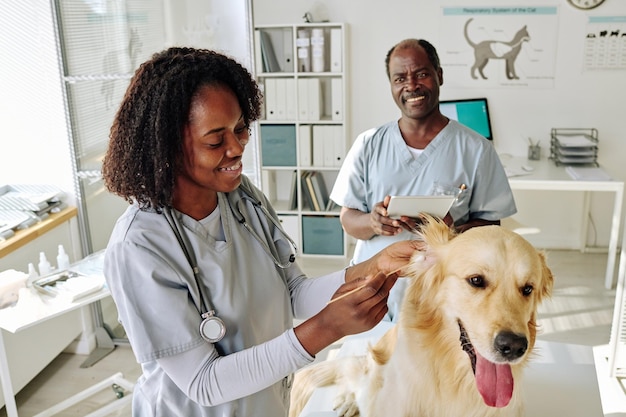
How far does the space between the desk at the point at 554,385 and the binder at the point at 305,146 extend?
282 centimetres

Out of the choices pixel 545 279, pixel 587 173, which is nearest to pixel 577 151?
pixel 587 173

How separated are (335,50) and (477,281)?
135 inches

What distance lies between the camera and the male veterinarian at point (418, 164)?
1929mm

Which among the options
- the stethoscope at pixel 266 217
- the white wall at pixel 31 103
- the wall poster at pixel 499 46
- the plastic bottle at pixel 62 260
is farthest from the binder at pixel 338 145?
the stethoscope at pixel 266 217

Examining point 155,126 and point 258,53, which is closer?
point 155,126

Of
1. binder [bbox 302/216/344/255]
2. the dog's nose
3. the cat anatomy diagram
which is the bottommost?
binder [bbox 302/216/344/255]

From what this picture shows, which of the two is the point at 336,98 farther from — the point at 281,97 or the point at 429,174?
the point at 429,174

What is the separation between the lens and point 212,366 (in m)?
1.12

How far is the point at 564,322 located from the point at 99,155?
2.84 meters

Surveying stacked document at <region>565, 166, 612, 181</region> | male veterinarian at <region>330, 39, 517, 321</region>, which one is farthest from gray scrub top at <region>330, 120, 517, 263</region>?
stacked document at <region>565, 166, 612, 181</region>

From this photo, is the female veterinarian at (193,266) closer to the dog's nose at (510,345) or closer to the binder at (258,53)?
the dog's nose at (510,345)

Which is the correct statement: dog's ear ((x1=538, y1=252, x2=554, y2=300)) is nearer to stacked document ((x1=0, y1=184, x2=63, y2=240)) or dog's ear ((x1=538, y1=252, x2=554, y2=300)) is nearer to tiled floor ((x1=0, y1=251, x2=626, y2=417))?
tiled floor ((x1=0, y1=251, x2=626, y2=417))

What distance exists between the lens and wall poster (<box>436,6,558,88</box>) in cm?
440

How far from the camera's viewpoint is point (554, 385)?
1.64 m
